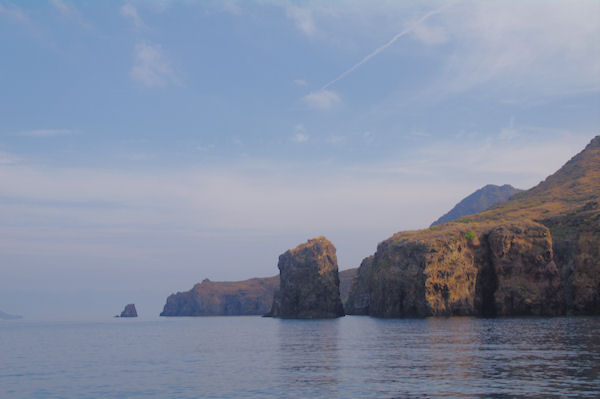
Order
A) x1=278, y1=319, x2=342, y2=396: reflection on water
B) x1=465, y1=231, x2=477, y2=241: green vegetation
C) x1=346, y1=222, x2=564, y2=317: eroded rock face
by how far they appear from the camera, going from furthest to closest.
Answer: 1. x1=465, y1=231, x2=477, y2=241: green vegetation
2. x1=346, y1=222, x2=564, y2=317: eroded rock face
3. x1=278, y1=319, x2=342, y2=396: reflection on water

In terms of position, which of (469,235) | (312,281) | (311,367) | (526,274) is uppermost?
(469,235)

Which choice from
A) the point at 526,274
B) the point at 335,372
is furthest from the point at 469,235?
the point at 335,372

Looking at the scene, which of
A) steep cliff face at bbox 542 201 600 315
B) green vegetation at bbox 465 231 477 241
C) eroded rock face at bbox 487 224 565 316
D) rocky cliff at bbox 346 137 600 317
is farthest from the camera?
green vegetation at bbox 465 231 477 241

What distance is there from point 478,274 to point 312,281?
203 feet

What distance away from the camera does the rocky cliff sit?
12219 cm

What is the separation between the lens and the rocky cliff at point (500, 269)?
122m

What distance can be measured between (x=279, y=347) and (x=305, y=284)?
115 m

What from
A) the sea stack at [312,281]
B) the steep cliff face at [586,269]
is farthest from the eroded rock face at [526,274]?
the sea stack at [312,281]

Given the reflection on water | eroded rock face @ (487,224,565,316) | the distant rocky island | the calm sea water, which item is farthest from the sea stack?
the calm sea water

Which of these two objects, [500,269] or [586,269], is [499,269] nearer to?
[500,269]

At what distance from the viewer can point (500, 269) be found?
135m

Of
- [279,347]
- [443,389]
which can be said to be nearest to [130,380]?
[443,389]

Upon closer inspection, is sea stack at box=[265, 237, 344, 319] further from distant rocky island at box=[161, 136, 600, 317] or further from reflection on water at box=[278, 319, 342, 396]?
reflection on water at box=[278, 319, 342, 396]

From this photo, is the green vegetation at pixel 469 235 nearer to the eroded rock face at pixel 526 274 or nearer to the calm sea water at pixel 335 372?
the eroded rock face at pixel 526 274
